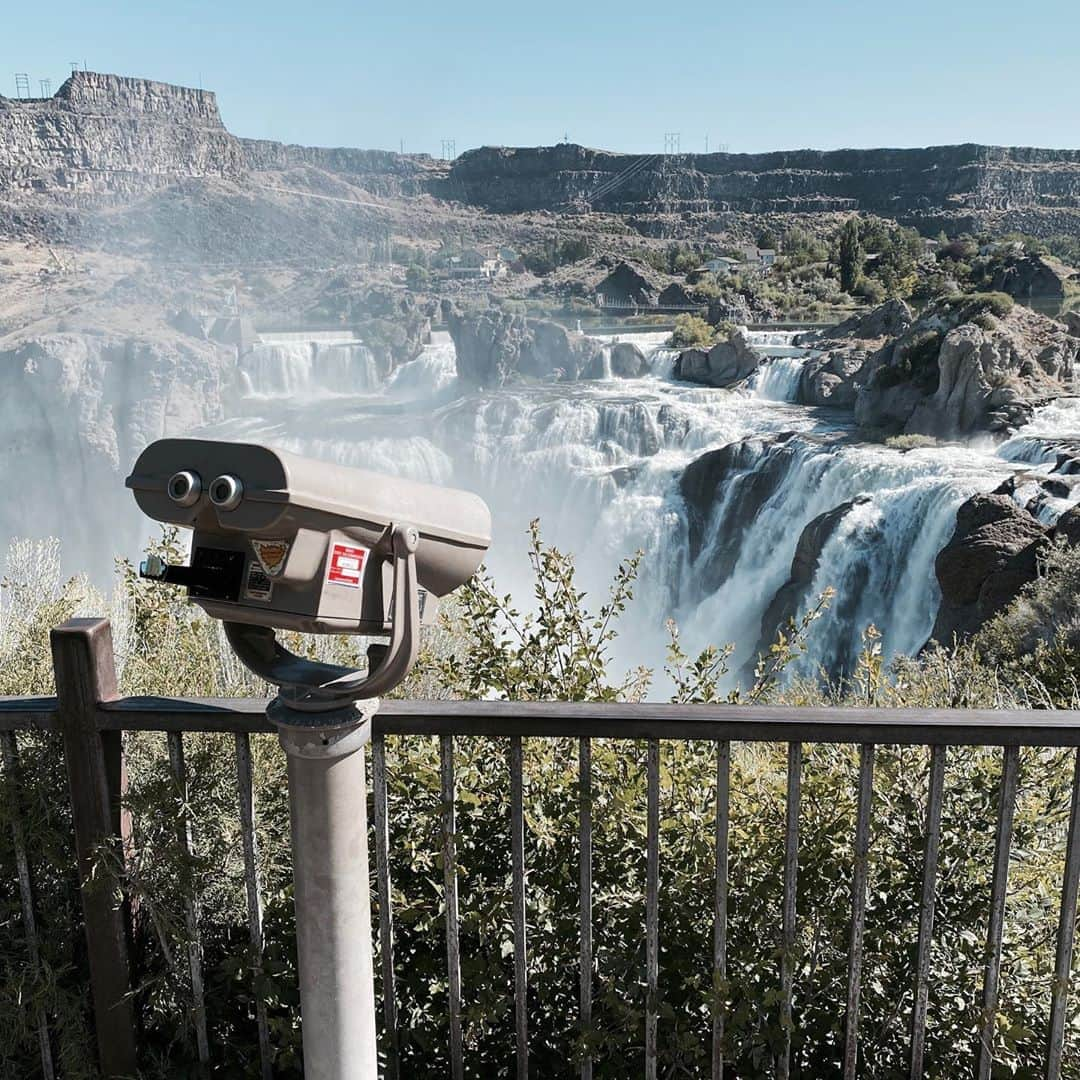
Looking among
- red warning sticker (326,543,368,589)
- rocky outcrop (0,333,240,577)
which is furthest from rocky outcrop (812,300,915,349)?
red warning sticker (326,543,368,589)

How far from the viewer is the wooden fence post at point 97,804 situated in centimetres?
177

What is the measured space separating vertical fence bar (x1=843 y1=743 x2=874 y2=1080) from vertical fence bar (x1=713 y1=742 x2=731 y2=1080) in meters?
0.21

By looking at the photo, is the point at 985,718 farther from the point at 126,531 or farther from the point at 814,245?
the point at 814,245

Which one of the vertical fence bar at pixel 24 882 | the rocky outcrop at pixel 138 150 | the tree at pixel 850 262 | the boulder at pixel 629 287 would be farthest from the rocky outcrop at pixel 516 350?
the rocky outcrop at pixel 138 150

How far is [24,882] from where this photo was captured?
6.25 ft

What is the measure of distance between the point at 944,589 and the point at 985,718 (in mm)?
11286

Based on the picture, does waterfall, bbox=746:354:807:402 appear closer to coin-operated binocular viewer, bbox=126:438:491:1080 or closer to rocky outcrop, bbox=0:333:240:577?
rocky outcrop, bbox=0:333:240:577

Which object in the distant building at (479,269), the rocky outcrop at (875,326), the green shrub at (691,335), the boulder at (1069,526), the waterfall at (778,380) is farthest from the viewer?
the distant building at (479,269)

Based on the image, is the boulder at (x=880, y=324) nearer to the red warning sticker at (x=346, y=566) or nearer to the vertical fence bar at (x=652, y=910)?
the vertical fence bar at (x=652, y=910)

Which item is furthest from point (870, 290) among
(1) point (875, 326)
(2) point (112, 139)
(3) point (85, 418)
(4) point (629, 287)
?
(2) point (112, 139)

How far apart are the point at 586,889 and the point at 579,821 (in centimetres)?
11

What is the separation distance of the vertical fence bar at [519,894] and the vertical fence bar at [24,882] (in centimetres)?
86

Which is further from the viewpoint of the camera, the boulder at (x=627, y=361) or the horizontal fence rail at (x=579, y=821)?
the boulder at (x=627, y=361)

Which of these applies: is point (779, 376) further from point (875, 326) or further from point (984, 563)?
Result: point (984, 563)
